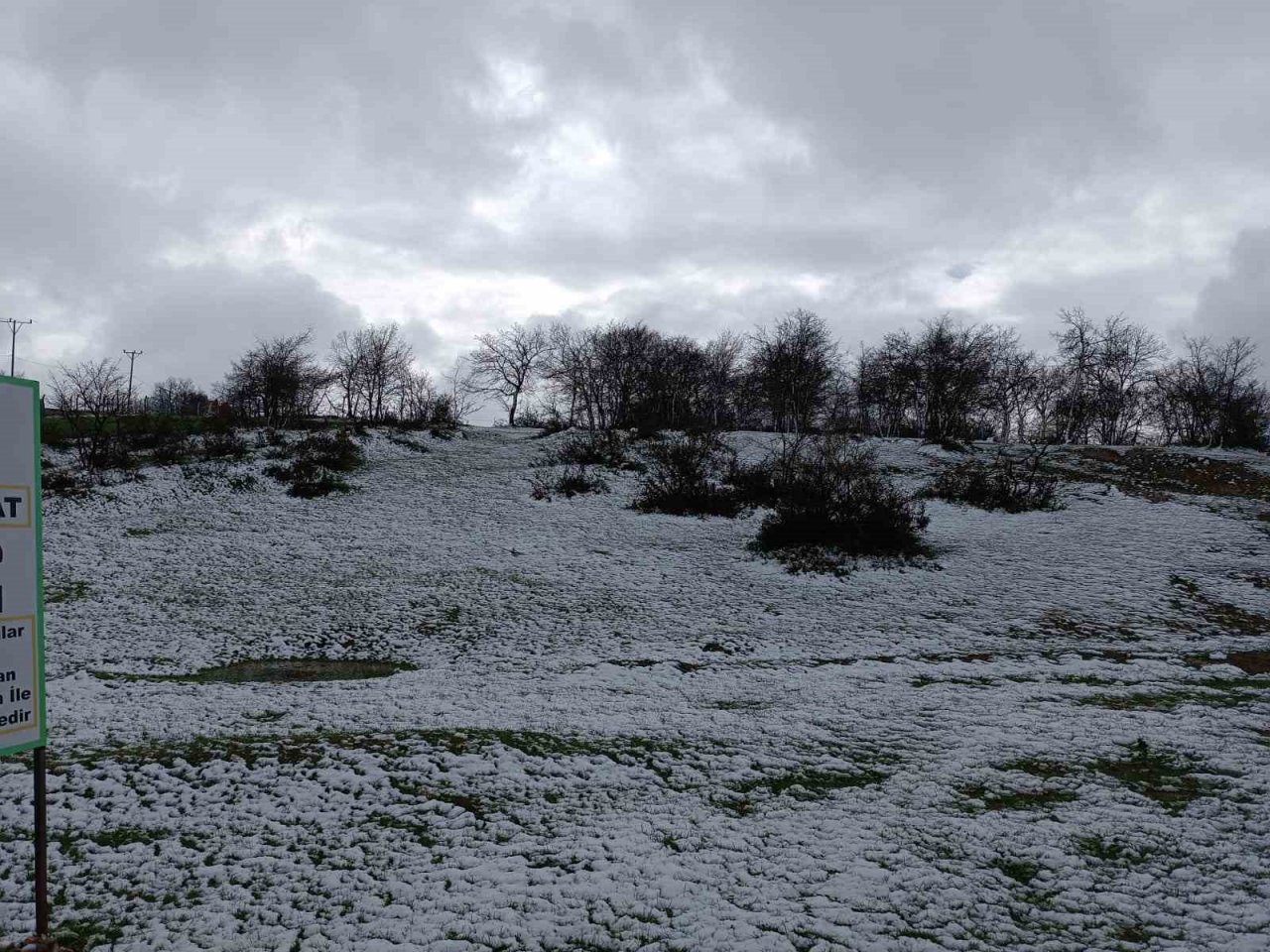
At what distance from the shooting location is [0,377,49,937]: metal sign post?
3.09 metres

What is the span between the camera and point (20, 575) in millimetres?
3162

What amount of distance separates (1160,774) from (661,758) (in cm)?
403

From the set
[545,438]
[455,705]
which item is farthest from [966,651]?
[545,438]

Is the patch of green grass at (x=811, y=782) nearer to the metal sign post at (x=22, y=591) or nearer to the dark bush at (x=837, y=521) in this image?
the metal sign post at (x=22, y=591)

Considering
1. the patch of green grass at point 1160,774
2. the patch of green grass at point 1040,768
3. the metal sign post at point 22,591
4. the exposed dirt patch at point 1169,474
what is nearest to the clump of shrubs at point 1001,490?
the exposed dirt patch at point 1169,474

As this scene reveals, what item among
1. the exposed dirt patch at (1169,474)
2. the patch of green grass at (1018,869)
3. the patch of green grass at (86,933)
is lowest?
the patch of green grass at (86,933)

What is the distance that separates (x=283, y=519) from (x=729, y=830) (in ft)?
54.5

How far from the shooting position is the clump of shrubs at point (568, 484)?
20469mm

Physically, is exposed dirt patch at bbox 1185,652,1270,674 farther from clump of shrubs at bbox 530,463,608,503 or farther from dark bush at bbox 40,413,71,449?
dark bush at bbox 40,413,71,449

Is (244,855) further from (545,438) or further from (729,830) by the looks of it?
(545,438)

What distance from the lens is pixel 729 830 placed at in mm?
4551

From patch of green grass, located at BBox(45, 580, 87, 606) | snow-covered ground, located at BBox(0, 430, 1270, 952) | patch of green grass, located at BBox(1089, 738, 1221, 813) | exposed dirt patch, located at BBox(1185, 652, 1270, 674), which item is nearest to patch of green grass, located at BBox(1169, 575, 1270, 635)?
snow-covered ground, located at BBox(0, 430, 1270, 952)

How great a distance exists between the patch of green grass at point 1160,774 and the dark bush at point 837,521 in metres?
8.13

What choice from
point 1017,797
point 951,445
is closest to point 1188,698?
point 1017,797
